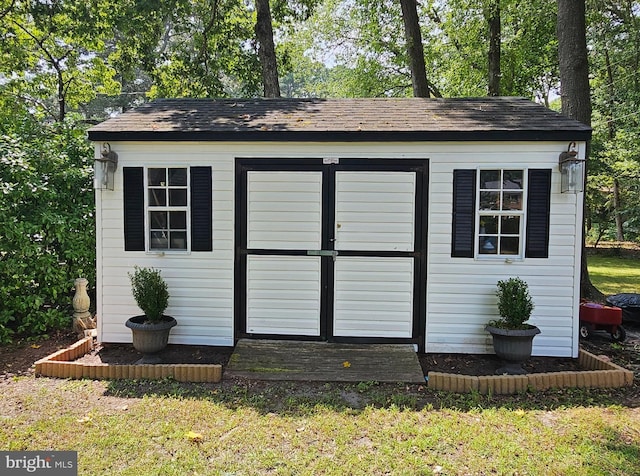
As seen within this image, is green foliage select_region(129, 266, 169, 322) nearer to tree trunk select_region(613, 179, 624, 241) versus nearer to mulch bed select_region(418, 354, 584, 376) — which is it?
mulch bed select_region(418, 354, 584, 376)

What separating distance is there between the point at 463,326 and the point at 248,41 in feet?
33.8

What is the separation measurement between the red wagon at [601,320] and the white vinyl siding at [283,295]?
11.8 ft

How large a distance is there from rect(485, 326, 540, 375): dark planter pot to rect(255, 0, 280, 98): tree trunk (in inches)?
306

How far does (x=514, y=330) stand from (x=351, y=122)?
9.77ft

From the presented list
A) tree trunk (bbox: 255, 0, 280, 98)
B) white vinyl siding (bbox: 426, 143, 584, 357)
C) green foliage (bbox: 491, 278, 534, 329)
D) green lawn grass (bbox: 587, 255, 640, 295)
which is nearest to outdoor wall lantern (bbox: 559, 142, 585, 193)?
white vinyl siding (bbox: 426, 143, 584, 357)

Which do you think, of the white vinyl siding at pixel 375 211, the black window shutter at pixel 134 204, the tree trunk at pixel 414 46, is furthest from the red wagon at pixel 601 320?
the tree trunk at pixel 414 46

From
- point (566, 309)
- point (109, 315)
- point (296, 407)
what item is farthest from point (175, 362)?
point (566, 309)

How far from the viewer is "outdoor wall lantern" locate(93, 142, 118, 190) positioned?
4922mm

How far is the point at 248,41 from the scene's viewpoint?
12.0 meters

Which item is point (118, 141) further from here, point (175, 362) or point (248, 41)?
point (248, 41)

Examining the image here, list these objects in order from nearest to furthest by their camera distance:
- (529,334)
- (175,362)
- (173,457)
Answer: (173,457)
(529,334)
(175,362)

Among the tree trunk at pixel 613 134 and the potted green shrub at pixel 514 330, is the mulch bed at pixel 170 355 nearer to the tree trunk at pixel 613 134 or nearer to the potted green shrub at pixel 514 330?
the potted green shrub at pixel 514 330

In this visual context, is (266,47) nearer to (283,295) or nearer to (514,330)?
(283,295)

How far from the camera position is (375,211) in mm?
5039
